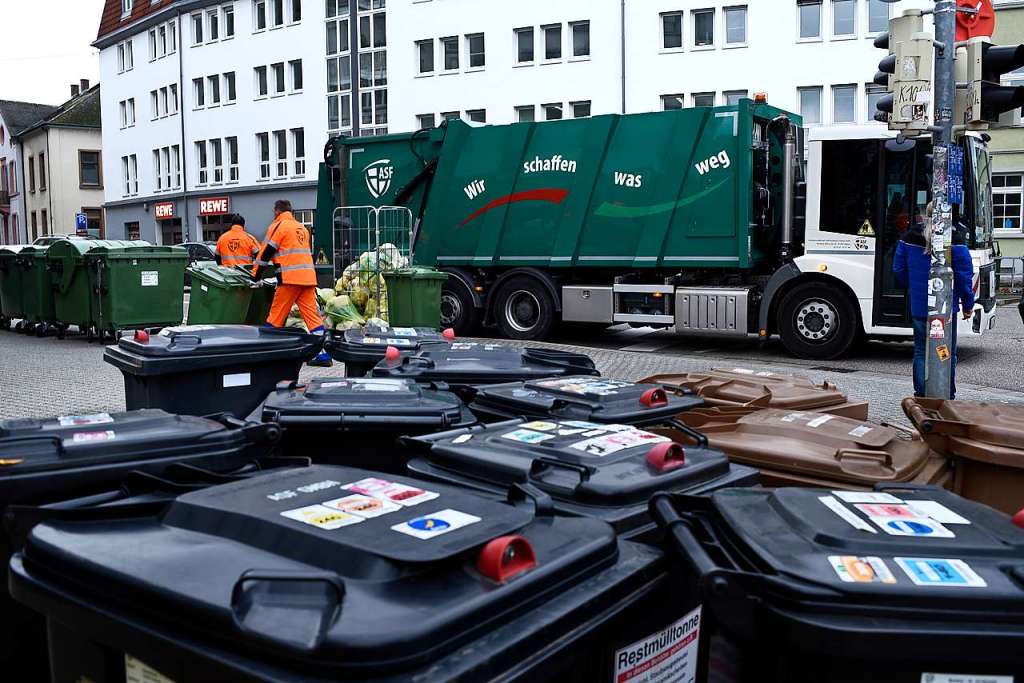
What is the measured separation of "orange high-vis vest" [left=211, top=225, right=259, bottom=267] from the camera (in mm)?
12995

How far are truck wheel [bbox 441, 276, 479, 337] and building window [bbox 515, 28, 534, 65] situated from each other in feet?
64.6

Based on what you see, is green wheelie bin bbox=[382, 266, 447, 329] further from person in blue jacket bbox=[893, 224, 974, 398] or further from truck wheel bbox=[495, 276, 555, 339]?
person in blue jacket bbox=[893, 224, 974, 398]

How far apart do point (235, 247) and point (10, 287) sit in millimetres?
4479

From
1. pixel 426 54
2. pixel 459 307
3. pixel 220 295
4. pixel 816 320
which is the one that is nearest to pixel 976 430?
pixel 816 320

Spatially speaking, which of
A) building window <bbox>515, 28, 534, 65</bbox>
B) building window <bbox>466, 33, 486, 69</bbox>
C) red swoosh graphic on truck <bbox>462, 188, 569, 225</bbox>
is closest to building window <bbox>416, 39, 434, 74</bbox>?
building window <bbox>466, 33, 486, 69</bbox>

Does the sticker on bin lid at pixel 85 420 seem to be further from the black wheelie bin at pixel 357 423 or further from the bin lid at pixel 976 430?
the bin lid at pixel 976 430

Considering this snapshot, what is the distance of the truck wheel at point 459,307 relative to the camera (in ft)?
44.8

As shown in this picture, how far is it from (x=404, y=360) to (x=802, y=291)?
8179 mm

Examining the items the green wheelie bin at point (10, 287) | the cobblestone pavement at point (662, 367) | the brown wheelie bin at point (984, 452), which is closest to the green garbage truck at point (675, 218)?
the cobblestone pavement at point (662, 367)

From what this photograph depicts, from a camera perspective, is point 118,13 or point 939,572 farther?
point 118,13

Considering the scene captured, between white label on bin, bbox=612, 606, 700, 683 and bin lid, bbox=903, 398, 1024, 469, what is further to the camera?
bin lid, bbox=903, 398, 1024, 469

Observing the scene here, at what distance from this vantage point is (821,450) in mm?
3016

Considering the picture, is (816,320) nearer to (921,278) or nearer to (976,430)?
(921,278)

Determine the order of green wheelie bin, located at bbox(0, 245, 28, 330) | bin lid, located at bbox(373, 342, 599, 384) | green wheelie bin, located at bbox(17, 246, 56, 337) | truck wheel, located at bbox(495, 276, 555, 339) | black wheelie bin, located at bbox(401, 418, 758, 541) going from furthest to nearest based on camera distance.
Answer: green wheelie bin, located at bbox(0, 245, 28, 330) < green wheelie bin, located at bbox(17, 246, 56, 337) < truck wheel, located at bbox(495, 276, 555, 339) < bin lid, located at bbox(373, 342, 599, 384) < black wheelie bin, located at bbox(401, 418, 758, 541)
